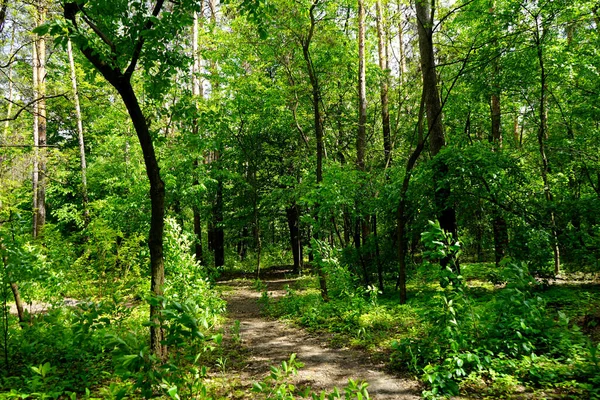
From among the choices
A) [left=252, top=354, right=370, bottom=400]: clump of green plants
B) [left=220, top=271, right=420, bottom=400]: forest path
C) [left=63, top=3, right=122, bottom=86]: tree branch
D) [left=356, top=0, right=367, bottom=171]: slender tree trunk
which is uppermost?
[left=356, top=0, right=367, bottom=171]: slender tree trunk

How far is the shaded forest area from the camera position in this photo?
12.5 ft

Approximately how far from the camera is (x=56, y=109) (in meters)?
14.8

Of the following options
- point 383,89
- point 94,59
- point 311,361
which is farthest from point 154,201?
point 383,89

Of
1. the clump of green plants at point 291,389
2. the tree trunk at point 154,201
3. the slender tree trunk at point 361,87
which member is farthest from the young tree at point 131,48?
the slender tree trunk at point 361,87

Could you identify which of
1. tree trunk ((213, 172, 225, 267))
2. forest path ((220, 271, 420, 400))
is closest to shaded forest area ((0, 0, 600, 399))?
forest path ((220, 271, 420, 400))

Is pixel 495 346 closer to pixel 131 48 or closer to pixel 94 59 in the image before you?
pixel 131 48

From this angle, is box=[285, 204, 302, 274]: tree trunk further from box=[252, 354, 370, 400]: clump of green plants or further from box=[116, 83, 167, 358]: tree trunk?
box=[252, 354, 370, 400]: clump of green plants

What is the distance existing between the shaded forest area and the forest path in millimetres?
262

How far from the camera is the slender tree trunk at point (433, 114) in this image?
24.0 feet

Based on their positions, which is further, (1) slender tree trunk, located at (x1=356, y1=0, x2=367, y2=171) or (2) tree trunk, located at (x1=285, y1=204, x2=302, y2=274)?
(2) tree trunk, located at (x1=285, y1=204, x2=302, y2=274)

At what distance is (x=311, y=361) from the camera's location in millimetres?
5359

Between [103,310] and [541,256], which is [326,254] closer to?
[541,256]

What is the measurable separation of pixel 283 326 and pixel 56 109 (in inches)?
549

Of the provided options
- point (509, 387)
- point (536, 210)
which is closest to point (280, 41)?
point (536, 210)
